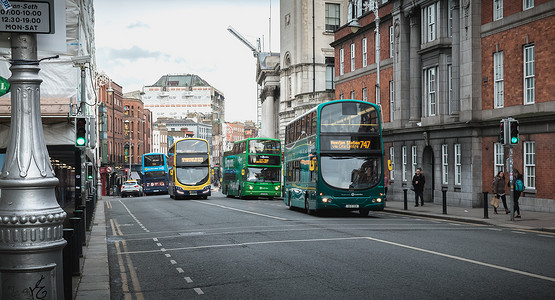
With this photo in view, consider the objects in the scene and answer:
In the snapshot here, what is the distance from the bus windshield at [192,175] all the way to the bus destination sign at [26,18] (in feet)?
137

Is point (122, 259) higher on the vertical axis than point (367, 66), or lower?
lower

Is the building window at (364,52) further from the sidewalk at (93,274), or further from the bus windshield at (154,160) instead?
the bus windshield at (154,160)

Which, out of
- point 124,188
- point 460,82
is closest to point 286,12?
point 124,188

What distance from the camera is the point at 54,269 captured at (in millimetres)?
6668

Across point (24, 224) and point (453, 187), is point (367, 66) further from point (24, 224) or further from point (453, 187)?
point (24, 224)

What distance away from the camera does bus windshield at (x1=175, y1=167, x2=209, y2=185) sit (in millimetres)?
48344

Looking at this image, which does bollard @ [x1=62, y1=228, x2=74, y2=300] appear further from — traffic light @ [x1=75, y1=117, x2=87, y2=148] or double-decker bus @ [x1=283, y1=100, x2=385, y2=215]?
double-decker bus @ [x1=283, y1=100, x2=385, y2=215]

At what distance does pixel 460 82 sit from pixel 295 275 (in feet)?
76.7

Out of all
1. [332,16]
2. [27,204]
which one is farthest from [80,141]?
[332,16]

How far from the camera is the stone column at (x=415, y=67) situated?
37438 mm

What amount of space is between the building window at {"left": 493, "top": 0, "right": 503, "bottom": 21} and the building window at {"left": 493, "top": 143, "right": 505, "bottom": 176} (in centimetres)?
576

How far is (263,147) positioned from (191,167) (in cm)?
614

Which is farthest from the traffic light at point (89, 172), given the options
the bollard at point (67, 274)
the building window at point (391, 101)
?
the bollard at point (67, 274)

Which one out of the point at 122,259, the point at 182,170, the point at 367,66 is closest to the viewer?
the point at 122,259
